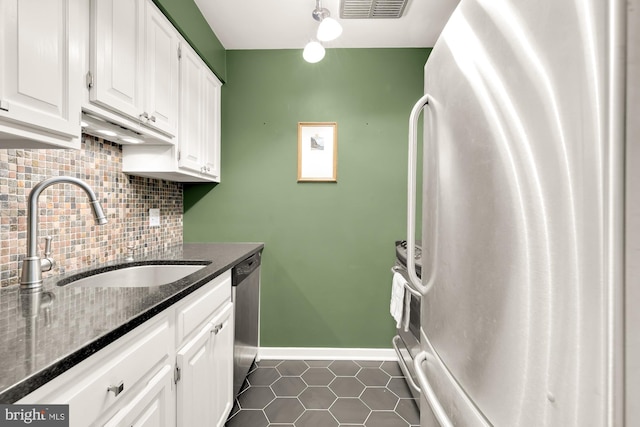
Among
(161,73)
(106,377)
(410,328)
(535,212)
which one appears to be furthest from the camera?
(410,328)

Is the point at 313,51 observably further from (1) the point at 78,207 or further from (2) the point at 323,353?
(2) the point at 323,353

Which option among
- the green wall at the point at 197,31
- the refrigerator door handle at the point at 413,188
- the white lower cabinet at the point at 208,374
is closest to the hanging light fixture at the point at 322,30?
the green wall at the point at 197,31

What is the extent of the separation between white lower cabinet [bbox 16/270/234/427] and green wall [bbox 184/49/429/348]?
87cm

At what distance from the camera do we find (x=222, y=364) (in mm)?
1522

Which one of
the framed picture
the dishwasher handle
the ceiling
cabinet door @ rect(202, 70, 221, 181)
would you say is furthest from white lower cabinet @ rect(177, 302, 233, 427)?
the ceiling

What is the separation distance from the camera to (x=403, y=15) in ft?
6.67

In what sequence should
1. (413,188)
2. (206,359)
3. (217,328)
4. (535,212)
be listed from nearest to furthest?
(535,212), (413,188), (206,359), (217,328)

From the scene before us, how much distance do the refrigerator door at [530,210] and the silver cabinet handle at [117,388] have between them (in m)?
0.82

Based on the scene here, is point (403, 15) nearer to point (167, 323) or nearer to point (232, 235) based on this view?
point (232, 235)

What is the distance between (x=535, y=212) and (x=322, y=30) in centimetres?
164

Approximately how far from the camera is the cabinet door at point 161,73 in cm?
A: 150

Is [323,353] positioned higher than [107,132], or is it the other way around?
[107,132]

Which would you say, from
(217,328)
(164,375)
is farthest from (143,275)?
(164,375)

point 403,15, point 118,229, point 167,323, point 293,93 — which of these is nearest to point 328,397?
point 167,323
